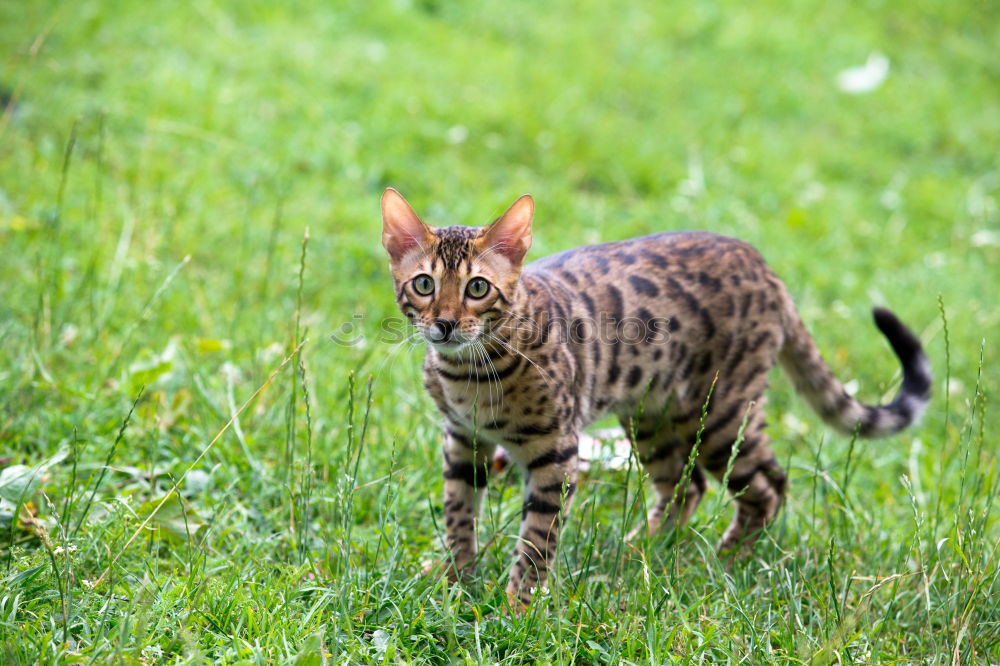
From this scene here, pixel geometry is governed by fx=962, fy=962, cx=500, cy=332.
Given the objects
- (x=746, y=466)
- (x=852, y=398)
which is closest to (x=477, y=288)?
(x=746, y=466)

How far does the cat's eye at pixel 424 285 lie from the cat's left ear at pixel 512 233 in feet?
0.71

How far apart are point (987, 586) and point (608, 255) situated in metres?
1.88

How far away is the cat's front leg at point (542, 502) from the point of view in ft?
11.3

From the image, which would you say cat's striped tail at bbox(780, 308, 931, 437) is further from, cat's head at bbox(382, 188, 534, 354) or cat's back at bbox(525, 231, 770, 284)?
cat's head at bbox(382, 188, 534, 354)

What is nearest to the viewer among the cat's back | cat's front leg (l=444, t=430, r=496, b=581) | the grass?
the grass

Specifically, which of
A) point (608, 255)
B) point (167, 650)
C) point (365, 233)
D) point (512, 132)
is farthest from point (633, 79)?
point (167, 650)

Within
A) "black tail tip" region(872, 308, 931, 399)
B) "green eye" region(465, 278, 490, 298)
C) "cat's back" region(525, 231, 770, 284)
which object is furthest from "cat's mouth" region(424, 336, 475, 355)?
"black tail tip" region(872, 308, 931, 399)

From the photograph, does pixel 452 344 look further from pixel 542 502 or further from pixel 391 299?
pixel 391 299

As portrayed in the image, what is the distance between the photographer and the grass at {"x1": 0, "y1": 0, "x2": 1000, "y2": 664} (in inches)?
118

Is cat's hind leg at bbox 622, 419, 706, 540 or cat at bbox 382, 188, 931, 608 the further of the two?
cat's hind leg at bbox 622, 419, 706, 540

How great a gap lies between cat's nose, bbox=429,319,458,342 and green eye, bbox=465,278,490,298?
0.14 metres

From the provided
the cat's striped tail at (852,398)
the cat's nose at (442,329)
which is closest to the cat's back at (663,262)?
the cat's striped tail at (852,398)

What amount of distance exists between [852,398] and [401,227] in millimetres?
2198

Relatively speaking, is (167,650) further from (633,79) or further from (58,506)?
(633,79)
